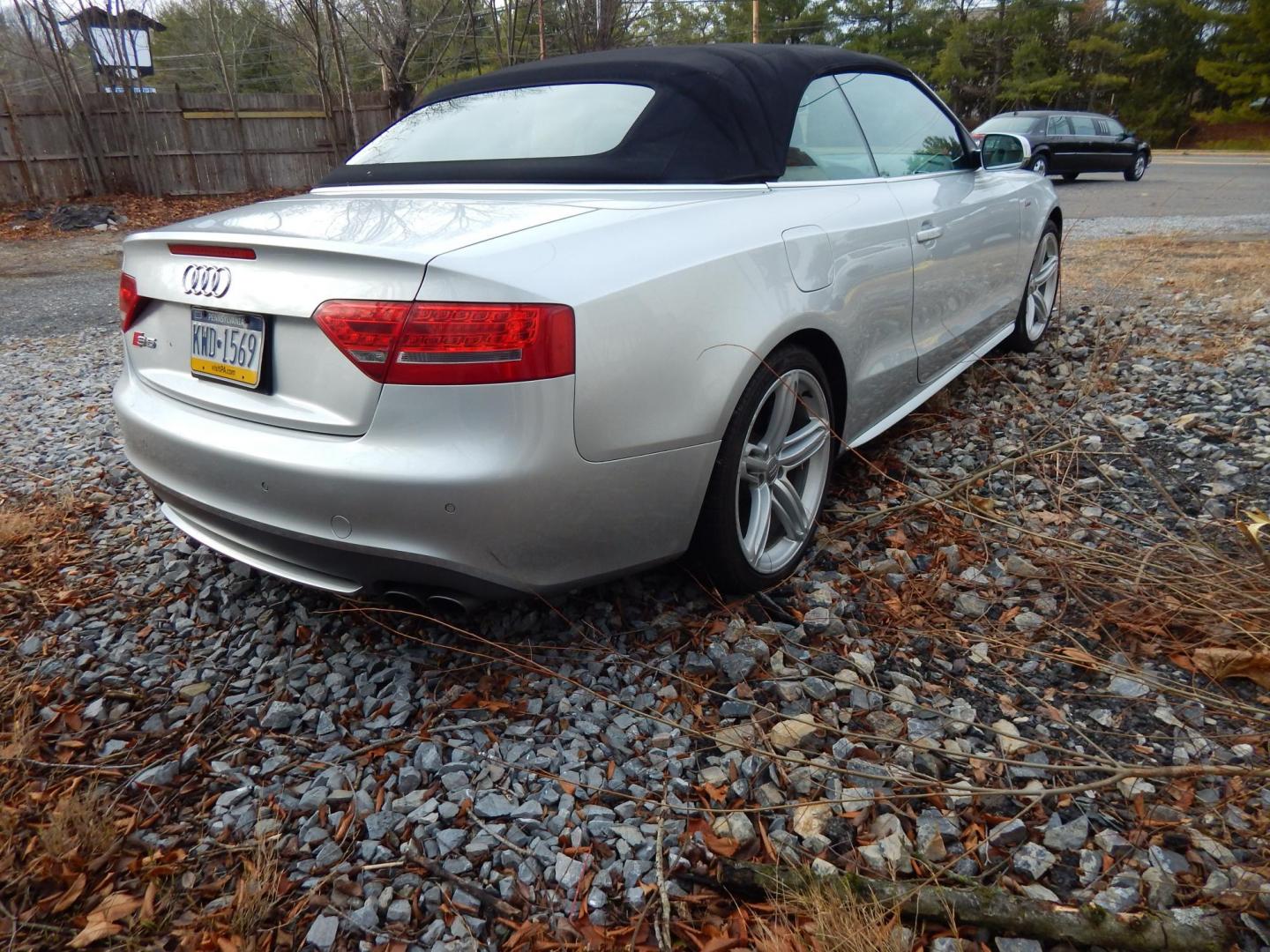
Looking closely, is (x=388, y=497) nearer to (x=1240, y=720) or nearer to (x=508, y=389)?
(x=508, y=389)

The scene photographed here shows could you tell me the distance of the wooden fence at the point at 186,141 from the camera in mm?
15297

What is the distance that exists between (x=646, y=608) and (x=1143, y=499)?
1891 millimetres

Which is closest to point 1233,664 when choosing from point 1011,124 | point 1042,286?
point 1042,286

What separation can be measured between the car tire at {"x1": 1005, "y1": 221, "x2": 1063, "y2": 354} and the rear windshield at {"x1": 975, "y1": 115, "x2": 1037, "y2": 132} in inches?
527

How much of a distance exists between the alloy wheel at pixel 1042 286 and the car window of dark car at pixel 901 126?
115 cm

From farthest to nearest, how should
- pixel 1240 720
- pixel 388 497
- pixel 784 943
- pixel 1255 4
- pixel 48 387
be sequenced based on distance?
pixel 1255 4, pixel 48 387, pixel 1240 720, pixel 388 497, pixel 784 943

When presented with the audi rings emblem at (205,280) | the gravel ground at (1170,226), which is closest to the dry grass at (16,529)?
the audi rings emblem at (205,280)

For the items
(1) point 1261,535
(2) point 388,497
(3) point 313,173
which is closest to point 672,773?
(2) point 388,497

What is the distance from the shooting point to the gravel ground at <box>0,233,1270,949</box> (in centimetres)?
168

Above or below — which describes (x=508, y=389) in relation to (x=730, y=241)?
below

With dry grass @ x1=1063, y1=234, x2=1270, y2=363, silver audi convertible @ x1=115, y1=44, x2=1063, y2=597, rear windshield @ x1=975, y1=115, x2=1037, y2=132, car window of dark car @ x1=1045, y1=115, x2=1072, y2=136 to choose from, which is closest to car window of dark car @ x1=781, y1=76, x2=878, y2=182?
silver audi convertible @ x1=115, y1=44, x2=1063, y2=597

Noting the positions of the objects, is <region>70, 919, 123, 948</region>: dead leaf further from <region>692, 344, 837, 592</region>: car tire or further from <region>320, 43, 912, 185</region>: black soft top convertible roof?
<region>320, 43, 912, 185</region>: black soft top convertible roof

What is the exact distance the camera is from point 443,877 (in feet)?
5.57

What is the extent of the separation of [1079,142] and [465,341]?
20.6m
